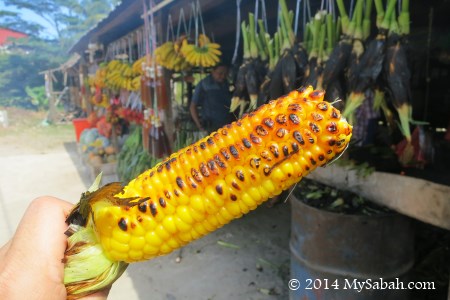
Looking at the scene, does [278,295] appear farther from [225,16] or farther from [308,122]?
[225,16]

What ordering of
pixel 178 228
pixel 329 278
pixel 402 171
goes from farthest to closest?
pixel 402 171
pixel 329 278
pixel 178 228

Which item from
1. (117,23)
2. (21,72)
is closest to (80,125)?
(117,23)

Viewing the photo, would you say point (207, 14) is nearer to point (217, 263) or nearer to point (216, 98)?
point (216, 98)

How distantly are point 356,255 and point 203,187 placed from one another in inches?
82.3

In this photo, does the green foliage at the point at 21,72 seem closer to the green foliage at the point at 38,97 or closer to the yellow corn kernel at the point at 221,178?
the green foliage at the point at 38,97

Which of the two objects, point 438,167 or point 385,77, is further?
point 438,167

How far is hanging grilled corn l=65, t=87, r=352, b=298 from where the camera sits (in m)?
0.91

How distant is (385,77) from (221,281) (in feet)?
9.29

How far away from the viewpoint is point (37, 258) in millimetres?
997

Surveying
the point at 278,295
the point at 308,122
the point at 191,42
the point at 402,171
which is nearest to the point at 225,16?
the point at 191,42

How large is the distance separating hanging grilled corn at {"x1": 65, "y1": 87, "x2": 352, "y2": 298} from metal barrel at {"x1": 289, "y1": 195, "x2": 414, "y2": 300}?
1869 millimetres

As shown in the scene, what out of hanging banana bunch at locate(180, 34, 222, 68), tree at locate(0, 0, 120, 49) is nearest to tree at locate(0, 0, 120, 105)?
tree at locate(0, 0, 120, 49)

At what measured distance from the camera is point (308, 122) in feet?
2.95

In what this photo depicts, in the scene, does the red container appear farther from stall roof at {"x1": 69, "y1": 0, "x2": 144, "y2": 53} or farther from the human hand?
the human hand
